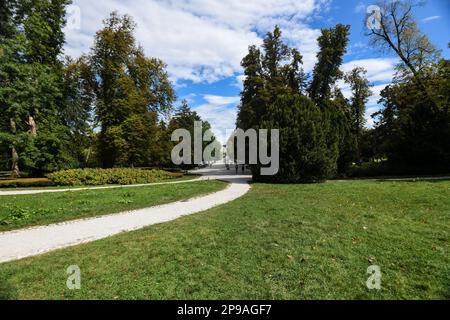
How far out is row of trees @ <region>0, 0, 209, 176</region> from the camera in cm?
2191

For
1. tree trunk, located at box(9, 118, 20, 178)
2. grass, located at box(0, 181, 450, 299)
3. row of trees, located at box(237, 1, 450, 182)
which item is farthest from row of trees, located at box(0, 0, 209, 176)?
grass, located at box(0, 181, 450, 299)

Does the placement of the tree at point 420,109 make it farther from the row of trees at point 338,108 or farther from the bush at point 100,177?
the bush at point 100,177

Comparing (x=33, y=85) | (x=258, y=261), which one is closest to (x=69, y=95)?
(x=33, y=85)

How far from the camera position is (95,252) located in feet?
17.2

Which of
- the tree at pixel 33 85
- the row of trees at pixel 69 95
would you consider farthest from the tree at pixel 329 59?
the tree at pixel 33 85

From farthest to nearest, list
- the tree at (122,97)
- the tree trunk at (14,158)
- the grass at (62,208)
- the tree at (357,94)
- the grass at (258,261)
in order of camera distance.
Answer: the tree at (357,94) < the tree at (122,97) < the tree trunk at (14,158) < the grass at (62,208) < the grass at (258,261)

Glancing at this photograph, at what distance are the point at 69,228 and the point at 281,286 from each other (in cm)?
641

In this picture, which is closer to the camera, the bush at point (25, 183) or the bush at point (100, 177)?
the bush at point (25, 183)

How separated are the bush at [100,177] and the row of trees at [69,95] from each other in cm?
445

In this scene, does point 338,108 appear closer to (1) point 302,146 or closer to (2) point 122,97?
(1) point 302,146

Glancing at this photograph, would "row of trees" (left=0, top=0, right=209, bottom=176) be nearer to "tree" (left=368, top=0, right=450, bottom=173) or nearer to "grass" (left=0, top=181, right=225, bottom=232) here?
"grass" (left=0, top=181, right=225, bottom=232)

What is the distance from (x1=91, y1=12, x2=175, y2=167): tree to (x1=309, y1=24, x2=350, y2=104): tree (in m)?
19.8

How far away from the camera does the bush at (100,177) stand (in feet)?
65.1

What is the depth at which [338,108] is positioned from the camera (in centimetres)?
2673
